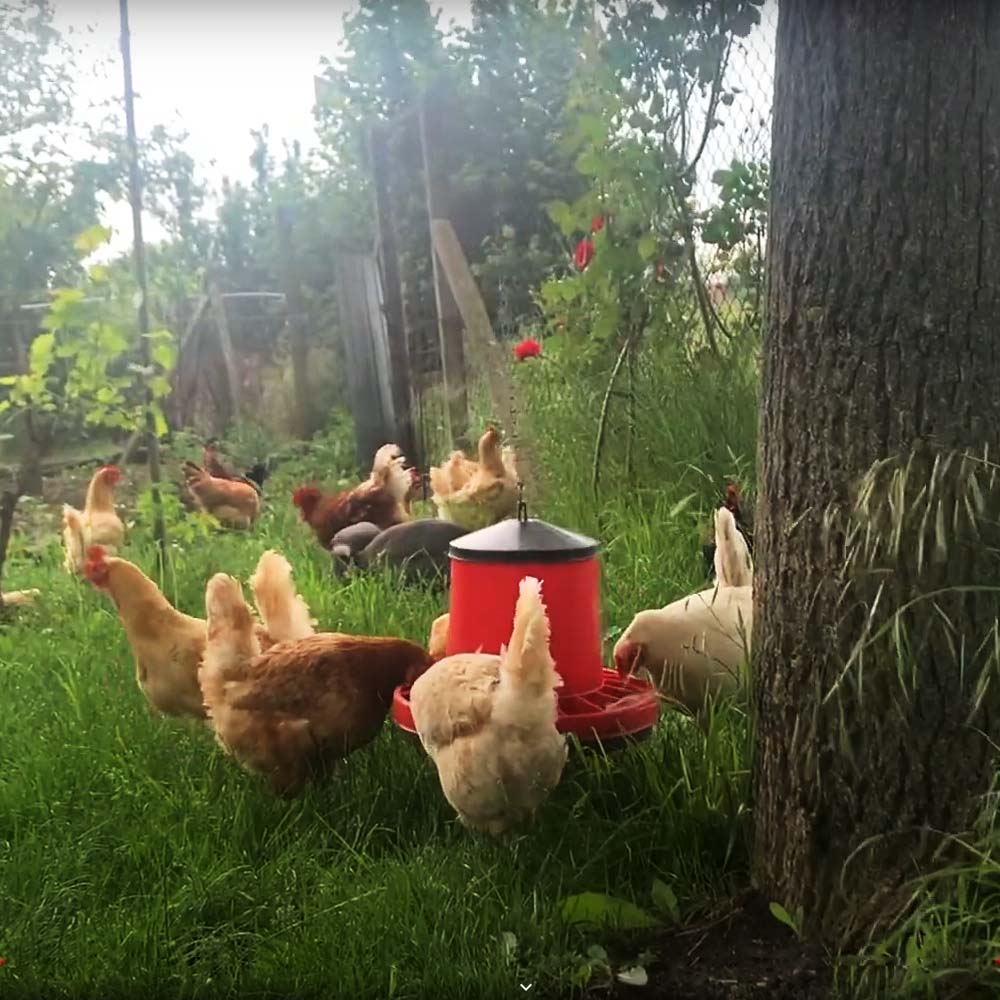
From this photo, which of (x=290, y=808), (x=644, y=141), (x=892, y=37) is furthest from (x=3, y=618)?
(x=892, y=37)

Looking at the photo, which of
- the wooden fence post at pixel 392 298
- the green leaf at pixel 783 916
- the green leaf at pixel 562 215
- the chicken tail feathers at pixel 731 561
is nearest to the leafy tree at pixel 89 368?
the wooden fence post at pixel 392 298

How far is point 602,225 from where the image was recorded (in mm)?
1459

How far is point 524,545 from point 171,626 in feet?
1.67

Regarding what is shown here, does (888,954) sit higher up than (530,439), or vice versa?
(530,439)

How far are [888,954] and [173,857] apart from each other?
65cm

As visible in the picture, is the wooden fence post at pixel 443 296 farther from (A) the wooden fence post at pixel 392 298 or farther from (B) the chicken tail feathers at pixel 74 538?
(B) the chicken tail feathers at pixel 74 538

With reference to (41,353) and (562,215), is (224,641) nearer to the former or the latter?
(41,353)

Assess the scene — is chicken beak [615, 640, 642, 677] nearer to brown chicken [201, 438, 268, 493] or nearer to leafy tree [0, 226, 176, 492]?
brown chicken [201, 438, 268, 493]

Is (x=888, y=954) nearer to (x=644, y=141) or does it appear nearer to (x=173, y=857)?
(x=173, y=857)

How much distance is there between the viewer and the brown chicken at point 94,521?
1.53 metres

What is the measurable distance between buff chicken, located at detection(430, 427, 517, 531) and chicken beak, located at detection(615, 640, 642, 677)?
0.37m

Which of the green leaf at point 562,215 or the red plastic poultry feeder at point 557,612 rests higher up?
the green leaf at point 562,215

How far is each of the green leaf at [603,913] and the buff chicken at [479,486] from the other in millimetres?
683

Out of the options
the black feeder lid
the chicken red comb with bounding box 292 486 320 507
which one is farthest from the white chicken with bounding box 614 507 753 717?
the chicken red comb with bounding box 292 486 320 507
